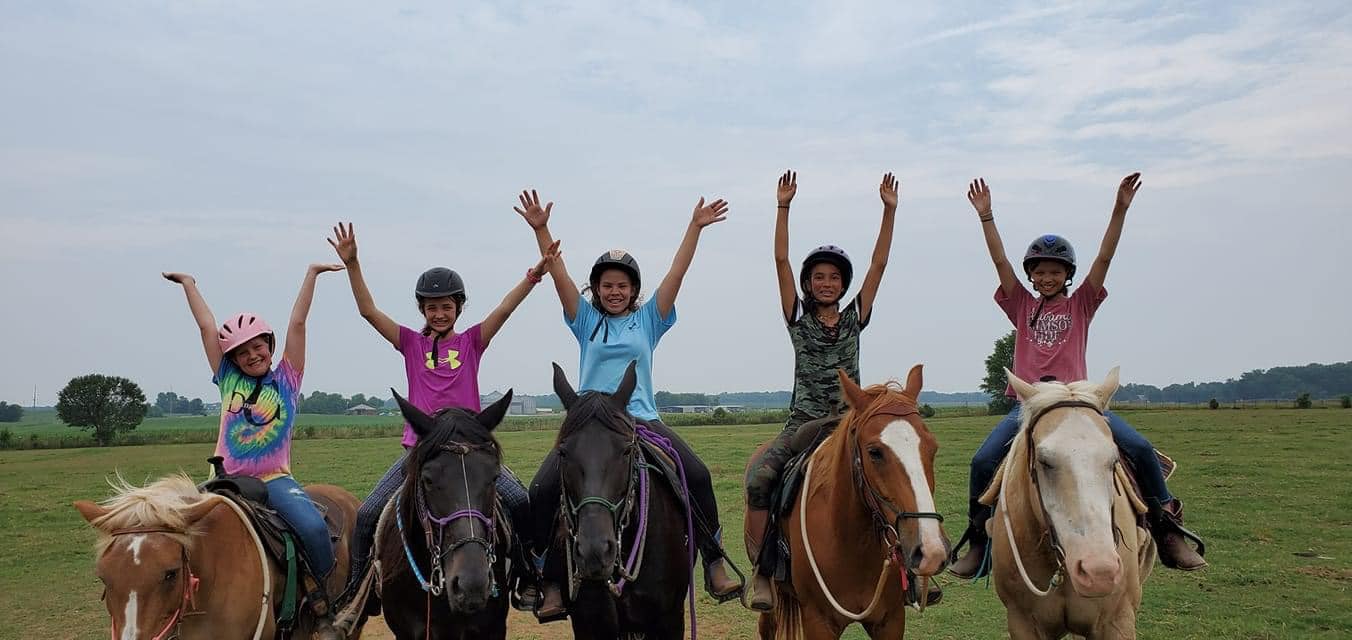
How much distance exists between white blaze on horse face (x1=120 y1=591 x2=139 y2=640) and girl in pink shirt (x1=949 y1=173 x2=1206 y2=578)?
5.13 meters

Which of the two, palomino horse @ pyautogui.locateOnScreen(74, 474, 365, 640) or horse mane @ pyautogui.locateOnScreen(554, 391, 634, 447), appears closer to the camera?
palomino horse @ pyautogui.locateOnScreen(74, 474, 365, 640)

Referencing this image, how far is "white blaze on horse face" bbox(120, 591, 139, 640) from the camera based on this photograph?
14.0 feet

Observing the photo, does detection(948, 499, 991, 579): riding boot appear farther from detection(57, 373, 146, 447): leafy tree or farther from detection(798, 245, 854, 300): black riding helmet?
detection(57, 373, 146, 447): leafy tree

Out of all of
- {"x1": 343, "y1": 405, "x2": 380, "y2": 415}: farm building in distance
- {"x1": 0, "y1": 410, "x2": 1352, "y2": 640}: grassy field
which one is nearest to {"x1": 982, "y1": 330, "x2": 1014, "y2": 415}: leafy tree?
{"x1": 0, "y1": 410, "x2": 1352, "y2": 640}: grassy field

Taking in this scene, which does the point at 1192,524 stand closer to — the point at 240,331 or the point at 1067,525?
the point at 1067,525

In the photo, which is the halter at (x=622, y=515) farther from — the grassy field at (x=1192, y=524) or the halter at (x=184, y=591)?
the grassy field at (x=1192, y=524)

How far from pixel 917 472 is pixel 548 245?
3.31 m

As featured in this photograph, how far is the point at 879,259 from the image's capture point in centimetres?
657

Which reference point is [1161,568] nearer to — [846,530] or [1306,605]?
[1306,605]

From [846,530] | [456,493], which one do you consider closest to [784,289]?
[846,530]

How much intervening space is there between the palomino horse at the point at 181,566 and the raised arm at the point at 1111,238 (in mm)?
6152

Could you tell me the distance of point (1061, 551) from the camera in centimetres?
436

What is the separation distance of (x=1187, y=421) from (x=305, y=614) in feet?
151

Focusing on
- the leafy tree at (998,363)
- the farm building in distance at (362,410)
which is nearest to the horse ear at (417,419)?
the leafy tree at (998,363)
